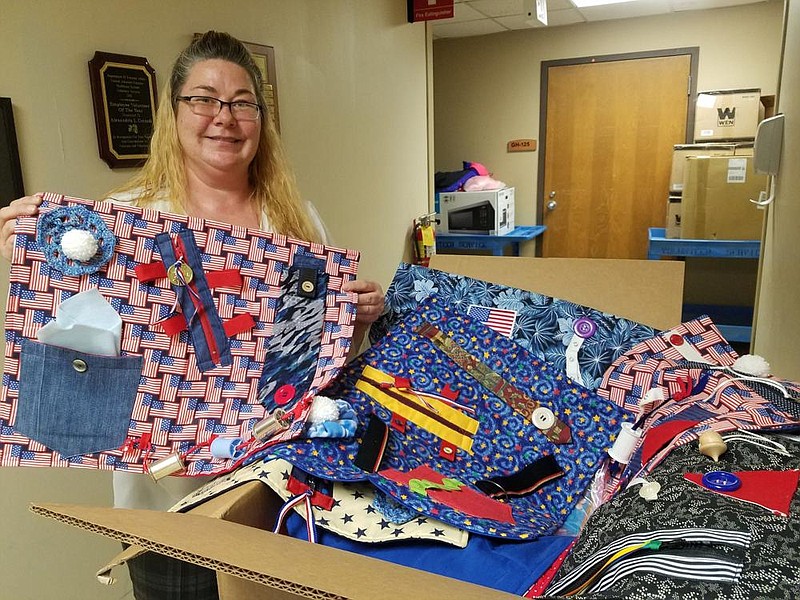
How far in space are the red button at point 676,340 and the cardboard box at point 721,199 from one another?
2.59 m

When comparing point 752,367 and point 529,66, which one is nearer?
point 752,367

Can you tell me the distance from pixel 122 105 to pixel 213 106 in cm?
69

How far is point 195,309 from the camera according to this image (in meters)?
0.90

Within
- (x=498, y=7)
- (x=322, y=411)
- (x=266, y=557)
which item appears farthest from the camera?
(x=498, y=7)

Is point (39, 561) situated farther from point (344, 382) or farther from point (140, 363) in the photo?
point (344, 382)

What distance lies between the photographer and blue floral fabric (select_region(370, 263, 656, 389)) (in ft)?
3.45

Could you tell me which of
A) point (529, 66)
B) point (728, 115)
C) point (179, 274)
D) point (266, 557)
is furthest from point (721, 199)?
point (266, 557)

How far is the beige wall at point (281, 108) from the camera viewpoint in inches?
59.0

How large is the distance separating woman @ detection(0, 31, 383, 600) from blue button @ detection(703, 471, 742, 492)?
568mm

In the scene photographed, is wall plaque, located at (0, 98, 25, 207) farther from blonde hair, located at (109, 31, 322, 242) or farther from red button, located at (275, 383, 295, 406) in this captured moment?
red button, located at (275, 383, 295, 406)

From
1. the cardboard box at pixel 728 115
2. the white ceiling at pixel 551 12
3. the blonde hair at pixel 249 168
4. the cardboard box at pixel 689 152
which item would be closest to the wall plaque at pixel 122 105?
the blonde hair at pixel 249 168

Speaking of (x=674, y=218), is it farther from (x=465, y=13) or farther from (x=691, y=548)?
(x=691, y=548)

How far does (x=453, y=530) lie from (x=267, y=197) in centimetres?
81

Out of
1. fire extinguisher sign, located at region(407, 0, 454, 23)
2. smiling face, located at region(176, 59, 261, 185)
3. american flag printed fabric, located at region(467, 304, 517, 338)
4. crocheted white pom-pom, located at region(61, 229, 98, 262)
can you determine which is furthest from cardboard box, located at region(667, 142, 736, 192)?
crocheted white pom-pom, located at region(61, 229, 98, 262)
